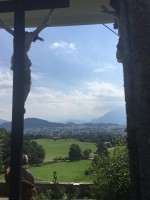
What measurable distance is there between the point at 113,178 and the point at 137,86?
5.47m

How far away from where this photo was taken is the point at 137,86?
16.1 feet

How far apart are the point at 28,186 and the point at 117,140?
14.7 ft

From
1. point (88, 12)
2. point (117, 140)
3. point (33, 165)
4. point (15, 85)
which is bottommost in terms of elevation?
point (33, 165)

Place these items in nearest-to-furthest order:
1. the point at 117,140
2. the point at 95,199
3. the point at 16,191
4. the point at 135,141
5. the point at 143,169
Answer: the point at 143,169 → the point at 135,141 → the point at 16,191 → the point at 95,199 → the point at 117,140

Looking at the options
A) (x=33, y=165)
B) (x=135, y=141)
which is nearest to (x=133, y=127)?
(x=135, y=141)

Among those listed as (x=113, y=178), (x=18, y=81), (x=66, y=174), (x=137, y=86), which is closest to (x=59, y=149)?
(x=66, y=174)

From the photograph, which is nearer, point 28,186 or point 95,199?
point 28,186

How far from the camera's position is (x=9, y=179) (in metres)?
7.07

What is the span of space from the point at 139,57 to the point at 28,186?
4.04 metres

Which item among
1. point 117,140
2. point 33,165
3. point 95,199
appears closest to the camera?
point 95,199

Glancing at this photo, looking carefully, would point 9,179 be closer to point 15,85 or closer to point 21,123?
point 21,123

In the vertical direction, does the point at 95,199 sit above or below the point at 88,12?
below

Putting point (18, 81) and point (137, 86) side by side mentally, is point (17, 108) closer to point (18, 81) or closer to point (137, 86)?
point (18, 81)

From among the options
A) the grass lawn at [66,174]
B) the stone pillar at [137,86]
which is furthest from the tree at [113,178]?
the grass lawn at [66,174]
